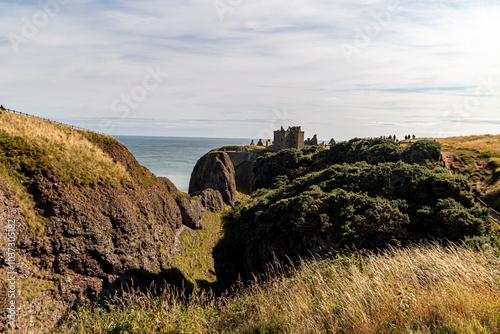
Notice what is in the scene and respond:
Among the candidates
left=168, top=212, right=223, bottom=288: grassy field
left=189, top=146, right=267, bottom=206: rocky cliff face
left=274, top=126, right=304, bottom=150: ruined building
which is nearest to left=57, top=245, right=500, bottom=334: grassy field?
left=168, top=212, right=223, bottom=288: grassy field

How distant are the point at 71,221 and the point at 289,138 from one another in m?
77.7

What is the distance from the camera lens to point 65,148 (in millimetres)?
20828

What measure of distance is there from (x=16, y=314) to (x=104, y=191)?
357 inches

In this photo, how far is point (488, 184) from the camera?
2900cm

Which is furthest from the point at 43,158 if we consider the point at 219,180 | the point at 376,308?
the point at 219,180

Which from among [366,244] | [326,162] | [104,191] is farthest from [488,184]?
[104,191]

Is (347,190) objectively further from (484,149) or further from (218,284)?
(484,149)

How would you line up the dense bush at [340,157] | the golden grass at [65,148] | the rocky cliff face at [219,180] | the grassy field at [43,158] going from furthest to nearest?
the rocky cliff face at [219,180] → the dense bush at [340,157] → the golden grass at [65,148] → the grassy field at [43,158]

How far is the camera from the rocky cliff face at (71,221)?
51.1 feet

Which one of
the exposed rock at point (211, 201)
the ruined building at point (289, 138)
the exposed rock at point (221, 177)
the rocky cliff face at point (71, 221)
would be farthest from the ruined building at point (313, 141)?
the rocky cliff face at point (71, 221)

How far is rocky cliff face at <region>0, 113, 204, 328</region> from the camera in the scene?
51.1ft

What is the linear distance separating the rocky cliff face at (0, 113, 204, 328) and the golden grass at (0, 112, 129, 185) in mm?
81

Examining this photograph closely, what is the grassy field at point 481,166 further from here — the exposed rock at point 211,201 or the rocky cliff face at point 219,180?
the rocky cliff face at point 219,180

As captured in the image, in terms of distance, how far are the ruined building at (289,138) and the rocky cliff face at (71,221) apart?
69.2 metres
